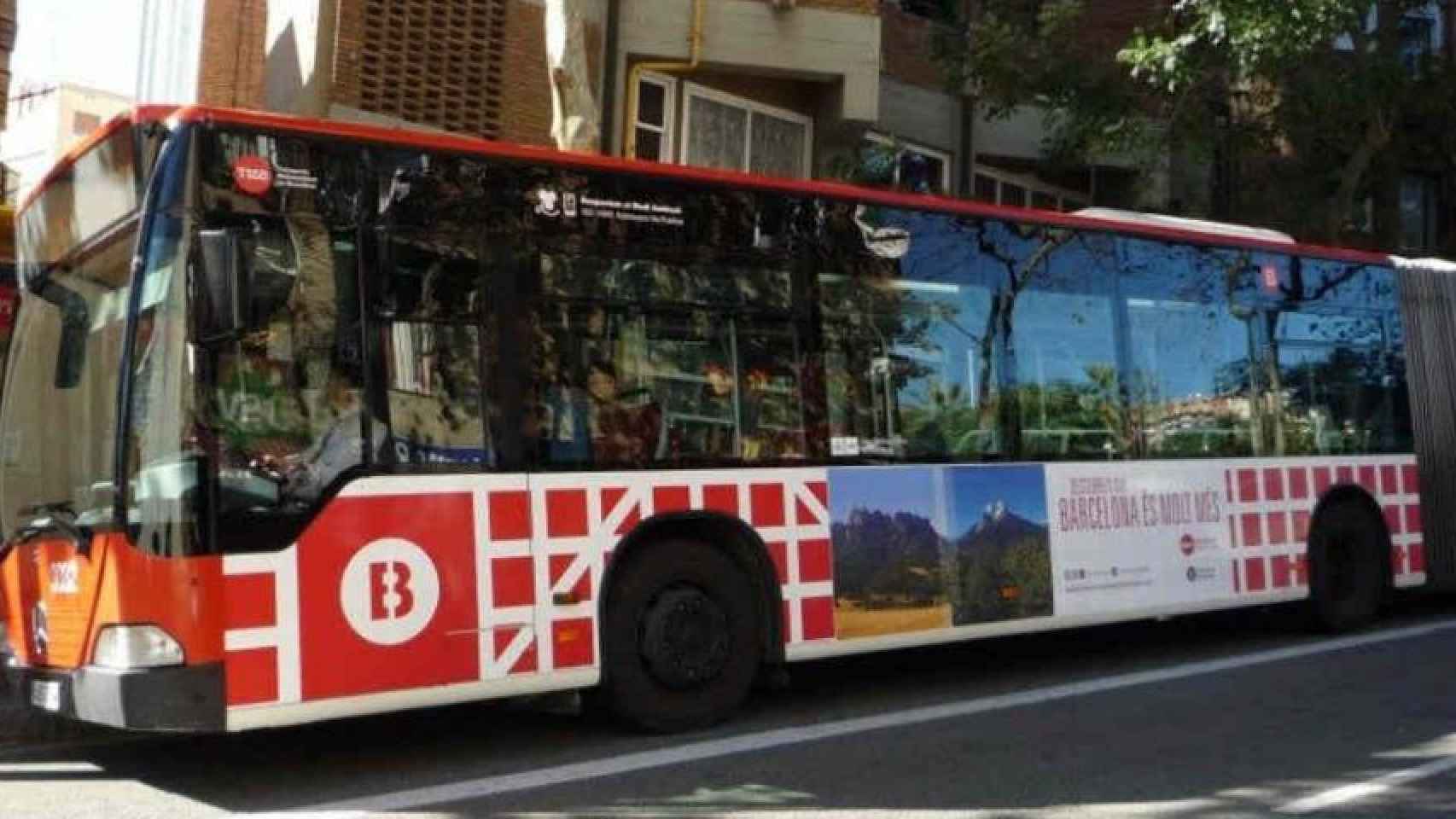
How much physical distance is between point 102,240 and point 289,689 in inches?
89.5

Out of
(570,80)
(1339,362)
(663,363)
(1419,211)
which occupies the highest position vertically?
(1419,211)

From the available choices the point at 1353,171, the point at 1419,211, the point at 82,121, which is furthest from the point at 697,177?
the point at 1419,211

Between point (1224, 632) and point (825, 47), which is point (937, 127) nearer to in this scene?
point (825, 47)

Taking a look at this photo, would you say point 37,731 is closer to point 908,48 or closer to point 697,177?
point 697,177

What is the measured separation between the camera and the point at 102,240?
659cm

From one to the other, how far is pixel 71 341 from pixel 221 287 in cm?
145

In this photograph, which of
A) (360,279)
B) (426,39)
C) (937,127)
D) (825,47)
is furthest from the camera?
(937,127)

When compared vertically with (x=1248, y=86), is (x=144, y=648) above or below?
below

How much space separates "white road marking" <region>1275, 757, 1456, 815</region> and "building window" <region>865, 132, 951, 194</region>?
34.1ft

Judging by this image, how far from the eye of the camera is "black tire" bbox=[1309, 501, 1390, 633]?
36.0 ft

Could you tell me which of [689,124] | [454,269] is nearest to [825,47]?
[689,124]

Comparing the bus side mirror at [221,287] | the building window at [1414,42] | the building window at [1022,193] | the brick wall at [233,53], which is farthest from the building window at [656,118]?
the bus side mirror at [221,287]

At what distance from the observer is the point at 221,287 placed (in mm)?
5910

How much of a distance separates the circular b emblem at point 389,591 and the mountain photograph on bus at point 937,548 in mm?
2456
